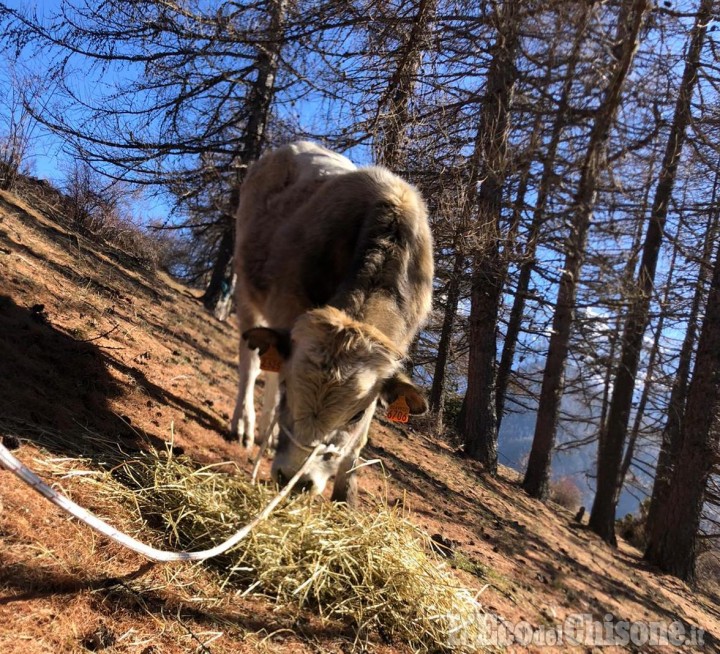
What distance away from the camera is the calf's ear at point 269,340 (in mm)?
3586

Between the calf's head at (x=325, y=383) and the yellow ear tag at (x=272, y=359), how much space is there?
17 centimetres

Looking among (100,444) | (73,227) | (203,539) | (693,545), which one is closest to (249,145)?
(73,227)

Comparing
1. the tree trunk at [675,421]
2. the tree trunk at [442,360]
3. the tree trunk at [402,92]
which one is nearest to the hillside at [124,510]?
the tree trunk at [442,360]

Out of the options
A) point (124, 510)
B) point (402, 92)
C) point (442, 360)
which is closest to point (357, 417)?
point (124, 510)

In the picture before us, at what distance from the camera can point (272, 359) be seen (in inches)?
143

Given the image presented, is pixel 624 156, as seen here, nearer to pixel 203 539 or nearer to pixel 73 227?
pixel 203 539

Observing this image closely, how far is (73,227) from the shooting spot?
10336mm

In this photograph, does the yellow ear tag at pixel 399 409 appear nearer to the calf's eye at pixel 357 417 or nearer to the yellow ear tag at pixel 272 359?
the calf's eye at pixel 357 417

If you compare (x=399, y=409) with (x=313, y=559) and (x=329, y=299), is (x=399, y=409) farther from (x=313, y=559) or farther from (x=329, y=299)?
(x=313, y=559)

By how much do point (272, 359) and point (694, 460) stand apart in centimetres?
1060

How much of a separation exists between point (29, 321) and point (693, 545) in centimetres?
1244

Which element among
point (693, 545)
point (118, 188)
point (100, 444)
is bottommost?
point (693, 545)

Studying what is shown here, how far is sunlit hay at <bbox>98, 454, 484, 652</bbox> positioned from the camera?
277 centimetres

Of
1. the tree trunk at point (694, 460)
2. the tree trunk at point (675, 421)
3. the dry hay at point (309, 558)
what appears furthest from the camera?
the tree trunk at point (675, 421)
